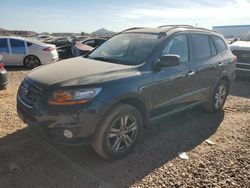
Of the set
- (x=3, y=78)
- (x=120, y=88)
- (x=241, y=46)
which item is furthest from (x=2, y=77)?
(x=241, y=46)

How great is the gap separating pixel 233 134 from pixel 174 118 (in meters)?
1.19

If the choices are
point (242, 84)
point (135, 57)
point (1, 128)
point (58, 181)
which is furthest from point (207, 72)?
point (242, 84)

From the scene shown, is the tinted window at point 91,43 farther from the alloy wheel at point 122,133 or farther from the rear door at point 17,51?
the alloy wheel at point 122,133

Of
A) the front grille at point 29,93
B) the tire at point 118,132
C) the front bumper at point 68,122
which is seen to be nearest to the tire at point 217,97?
the tire at point 118,132

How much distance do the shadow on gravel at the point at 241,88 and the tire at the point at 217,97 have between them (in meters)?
1.98

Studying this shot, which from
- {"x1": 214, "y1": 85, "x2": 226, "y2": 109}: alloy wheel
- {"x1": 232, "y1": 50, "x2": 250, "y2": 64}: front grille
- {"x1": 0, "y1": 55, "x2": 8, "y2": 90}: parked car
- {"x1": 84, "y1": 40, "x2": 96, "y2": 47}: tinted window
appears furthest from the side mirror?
{"x1": 84, "y1": 40, "x2": 96, "y2": 47}: tinted window

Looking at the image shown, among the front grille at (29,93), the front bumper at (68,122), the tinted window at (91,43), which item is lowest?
the tinted window at (91,43)

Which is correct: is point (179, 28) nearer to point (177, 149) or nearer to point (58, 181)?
point (177, 149)

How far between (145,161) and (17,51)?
1004 centimetres

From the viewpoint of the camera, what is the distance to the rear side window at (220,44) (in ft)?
19.7

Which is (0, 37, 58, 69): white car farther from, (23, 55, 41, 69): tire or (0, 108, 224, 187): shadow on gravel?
(0, 108, 224, 187): shadow on gravel

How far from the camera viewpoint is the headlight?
11.4 ft

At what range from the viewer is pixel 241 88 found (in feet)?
29.5

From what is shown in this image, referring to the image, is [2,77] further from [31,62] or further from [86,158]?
[31,62]
